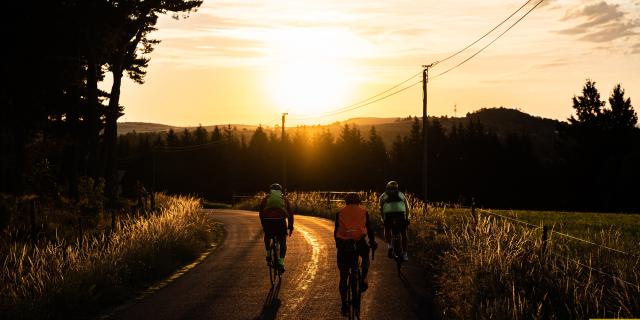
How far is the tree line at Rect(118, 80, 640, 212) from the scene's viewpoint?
271 ft

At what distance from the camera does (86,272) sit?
12.1m

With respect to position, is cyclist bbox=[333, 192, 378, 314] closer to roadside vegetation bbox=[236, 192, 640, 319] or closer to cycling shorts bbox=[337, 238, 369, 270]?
cycling shorts bbox=[337, 238, 369, 270]

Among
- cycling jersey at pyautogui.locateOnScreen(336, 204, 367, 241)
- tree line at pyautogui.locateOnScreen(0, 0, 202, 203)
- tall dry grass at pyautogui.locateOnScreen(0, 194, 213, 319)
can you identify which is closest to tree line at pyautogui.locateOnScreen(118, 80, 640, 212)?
tree line at pyautogui.locateOnScreen(0, 0, 202, 203)

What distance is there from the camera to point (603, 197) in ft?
255

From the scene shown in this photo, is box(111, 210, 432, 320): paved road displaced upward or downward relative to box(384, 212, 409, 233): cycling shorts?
downward

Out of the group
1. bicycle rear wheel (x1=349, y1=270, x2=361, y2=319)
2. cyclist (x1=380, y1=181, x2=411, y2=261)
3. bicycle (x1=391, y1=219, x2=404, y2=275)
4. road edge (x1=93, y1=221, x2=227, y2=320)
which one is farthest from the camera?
cyclist (x1=380, y1=181, x2=411, y2=261)

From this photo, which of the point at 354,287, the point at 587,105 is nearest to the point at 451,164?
the point at 587,105

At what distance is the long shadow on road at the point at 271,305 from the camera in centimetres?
1014

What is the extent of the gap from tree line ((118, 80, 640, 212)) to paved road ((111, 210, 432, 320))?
42855mm

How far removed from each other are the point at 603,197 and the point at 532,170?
23203 mm

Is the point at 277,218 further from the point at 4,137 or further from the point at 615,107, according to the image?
the point at 615,107

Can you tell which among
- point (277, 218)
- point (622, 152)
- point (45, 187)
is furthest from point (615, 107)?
point (277, 218)

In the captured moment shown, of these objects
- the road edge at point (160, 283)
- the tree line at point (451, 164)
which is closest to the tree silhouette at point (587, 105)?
the tree line at point (451, 164)

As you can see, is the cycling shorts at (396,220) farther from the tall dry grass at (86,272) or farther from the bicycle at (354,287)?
the tall dry grass at (86,272)
